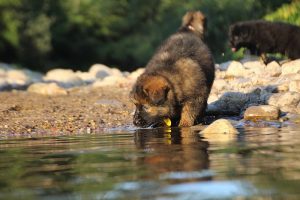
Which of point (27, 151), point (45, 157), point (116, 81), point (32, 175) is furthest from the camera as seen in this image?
point (116, 81)

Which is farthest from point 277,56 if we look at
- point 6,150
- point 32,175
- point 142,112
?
point 32,175

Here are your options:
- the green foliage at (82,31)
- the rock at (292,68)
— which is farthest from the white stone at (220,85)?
the green foliage at (82,31)

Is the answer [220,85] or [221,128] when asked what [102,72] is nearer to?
[220,85]

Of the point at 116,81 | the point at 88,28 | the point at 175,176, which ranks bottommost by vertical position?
the point at 175,176

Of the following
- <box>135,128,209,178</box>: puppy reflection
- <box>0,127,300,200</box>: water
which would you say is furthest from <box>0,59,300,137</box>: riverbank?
<box>0,127,300,200</box>: water

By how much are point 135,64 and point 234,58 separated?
38.4 feet

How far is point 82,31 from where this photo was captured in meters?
33.2

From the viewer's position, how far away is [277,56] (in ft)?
63.2

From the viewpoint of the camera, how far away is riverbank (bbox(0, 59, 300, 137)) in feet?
35.3

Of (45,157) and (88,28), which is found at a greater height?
(88,28)

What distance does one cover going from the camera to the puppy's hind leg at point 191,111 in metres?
10.0

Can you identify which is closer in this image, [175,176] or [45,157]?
[175,176]

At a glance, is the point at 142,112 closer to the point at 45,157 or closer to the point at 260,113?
the point at 260,113

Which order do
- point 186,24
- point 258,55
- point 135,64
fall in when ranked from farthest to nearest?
point 135,64 → point 258,55 → point 186,24
